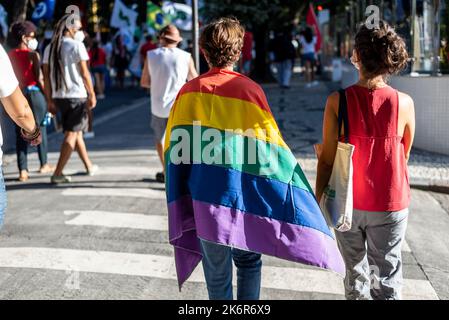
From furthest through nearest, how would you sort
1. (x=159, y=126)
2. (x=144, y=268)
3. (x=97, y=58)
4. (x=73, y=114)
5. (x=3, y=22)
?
(x=97, y=58)
(x=3, y=22)
(x=73, y=114)
(x=159, y=126)
(x=144, y=268)

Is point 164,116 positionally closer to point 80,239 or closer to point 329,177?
point 80,239

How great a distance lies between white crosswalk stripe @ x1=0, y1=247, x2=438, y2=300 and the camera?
526 cm

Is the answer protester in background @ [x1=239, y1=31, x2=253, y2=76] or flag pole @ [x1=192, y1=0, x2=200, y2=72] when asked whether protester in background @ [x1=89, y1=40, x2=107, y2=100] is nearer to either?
protester in background @ [x1=239, y1=31, x2=253, y2=76]

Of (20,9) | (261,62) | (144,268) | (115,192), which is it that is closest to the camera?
(144,268)

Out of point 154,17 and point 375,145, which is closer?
point 375,145

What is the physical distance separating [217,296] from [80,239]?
9.01ft

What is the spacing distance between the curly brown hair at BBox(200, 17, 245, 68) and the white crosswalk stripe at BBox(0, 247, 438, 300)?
1.93 m

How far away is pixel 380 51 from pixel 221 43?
79cm

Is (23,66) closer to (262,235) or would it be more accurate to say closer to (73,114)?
(73,114)

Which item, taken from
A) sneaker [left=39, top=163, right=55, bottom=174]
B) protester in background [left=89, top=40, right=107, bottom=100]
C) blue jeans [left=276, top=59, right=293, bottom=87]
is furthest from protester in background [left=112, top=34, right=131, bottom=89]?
sneaker [left=39, top=163, right=55, bottom=174]

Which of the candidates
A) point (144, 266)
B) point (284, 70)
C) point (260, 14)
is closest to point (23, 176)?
point (144, 266)

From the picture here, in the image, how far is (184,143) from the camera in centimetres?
383

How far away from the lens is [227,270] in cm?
394

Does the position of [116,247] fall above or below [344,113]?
below
